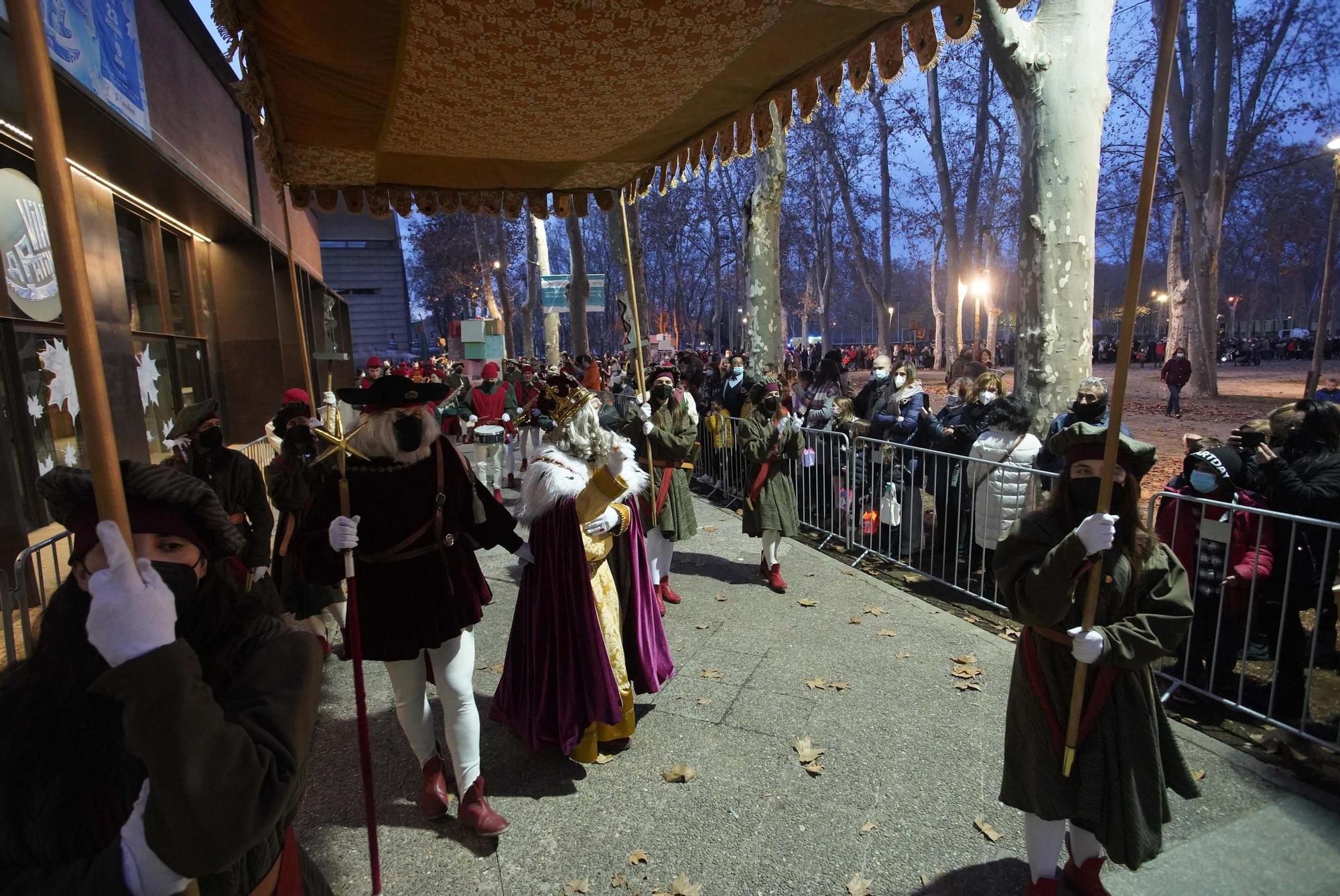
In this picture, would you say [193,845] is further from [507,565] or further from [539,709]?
[507,565]

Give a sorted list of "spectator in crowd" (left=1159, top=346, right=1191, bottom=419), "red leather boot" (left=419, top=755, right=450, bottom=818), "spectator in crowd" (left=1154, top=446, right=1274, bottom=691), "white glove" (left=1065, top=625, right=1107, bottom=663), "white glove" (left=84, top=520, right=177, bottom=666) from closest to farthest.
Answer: "white glove" (left=84, top=520, right=177, bottom=666)
"white glove" (left=1065, top=625, right=1107, bottom=663)
"red leather boot" (left=419, top=755, right=450, bottom=818)
"spectator in crowd" (left=1154, top=446, right=1274, bottom=691)
"spectator in crowd" (left=1159, top=346, right=1191, bottom=419)

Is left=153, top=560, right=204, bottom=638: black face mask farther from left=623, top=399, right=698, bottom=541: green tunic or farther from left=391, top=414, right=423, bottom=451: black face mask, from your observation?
left=623, top=399, right=698, bottom=541: green tunic

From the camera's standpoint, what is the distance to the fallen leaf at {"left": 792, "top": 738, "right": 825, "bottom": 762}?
3.71 metres

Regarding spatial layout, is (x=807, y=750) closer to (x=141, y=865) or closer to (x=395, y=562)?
(x=395, y=562)

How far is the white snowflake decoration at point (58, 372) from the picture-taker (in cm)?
581

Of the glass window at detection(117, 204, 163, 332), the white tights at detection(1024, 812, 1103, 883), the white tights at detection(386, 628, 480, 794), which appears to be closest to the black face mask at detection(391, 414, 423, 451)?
the white tights at detection(386, 628, 480, 794)

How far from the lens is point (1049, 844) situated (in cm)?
265

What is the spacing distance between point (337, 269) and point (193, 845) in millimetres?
44784

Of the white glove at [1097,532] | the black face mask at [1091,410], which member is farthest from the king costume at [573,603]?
the black face mask at [1091,410]

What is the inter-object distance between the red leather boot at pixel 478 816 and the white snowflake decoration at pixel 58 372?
512cm

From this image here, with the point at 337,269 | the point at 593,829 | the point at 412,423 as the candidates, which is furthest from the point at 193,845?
the point at 337,269

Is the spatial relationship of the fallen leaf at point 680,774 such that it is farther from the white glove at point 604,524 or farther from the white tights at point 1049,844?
the white tights at point 1049,844

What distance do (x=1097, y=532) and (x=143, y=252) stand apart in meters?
10.3

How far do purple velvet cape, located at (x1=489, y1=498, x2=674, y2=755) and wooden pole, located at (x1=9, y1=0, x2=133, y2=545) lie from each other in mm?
2375
